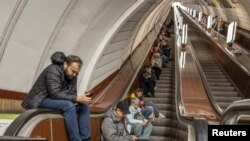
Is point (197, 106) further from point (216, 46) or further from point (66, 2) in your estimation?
point (216, 46)

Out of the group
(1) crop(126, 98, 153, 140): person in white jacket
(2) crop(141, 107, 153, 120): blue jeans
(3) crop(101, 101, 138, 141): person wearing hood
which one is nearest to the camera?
(3) crop(101, 101, 138, 141): person wearing hood

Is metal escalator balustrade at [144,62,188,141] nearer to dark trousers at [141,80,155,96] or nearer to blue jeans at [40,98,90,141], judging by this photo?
dark trousers at [141,80,155,96]

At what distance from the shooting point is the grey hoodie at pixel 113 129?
6203 mm

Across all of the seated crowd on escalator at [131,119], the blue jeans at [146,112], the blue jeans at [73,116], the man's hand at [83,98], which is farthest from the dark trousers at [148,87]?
the man's hand at [83,98]

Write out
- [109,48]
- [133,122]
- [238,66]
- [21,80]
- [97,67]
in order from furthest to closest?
[109,48]
[97,67]
[238,66]
[21,80]
[133,122]

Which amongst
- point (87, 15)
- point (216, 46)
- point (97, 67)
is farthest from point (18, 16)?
point (216, 46)

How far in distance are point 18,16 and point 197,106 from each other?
14.2 feet

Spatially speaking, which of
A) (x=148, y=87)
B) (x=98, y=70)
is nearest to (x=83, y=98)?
(x=148, y=87)

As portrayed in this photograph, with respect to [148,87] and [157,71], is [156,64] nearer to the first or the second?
[157,71]

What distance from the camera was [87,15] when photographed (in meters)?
13.9

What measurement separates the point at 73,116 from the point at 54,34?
7.32 m

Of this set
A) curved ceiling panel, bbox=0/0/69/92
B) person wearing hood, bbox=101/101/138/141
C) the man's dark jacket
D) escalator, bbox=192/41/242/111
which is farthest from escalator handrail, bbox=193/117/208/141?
curved ceiling panel, bbox=0/0/69/92

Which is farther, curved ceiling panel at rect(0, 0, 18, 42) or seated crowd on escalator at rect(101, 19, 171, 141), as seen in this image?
curved ceiling panel at rect(0, 0, 18, 42)

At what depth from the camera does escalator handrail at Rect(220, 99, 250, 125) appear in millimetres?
3392
